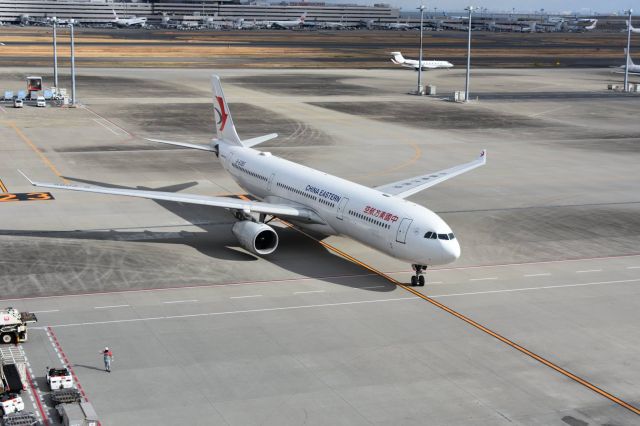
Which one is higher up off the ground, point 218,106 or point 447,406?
point 218,106

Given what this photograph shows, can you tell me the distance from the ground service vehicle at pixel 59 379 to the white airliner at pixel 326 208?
18.1 m

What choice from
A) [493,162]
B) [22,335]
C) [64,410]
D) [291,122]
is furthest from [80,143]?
[64,410]

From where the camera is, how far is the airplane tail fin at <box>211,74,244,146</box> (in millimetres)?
63531

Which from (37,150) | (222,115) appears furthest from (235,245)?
(37,150)

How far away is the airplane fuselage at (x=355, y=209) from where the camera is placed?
43.8 m

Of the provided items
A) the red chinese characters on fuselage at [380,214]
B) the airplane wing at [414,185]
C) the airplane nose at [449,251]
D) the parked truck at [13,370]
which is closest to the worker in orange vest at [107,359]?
the parked truck at [13,370]

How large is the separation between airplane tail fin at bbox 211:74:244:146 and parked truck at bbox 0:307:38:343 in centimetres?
2838

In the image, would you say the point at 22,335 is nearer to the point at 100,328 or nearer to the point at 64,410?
the point at 100,328

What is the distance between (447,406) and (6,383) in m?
15.6

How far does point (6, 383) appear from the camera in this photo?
3159 cm

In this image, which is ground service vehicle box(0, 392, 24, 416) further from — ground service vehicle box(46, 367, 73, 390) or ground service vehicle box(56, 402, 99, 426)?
ground service vehicle box(46, 367, 73, 390)

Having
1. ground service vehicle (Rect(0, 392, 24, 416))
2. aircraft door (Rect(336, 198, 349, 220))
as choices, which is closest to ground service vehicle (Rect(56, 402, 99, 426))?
ground service vehicle (Rect(0, 392, 24, 416))

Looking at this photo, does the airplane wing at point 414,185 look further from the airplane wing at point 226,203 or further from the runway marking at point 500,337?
the airplane wing at point 226,203

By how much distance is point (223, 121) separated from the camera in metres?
64.4
